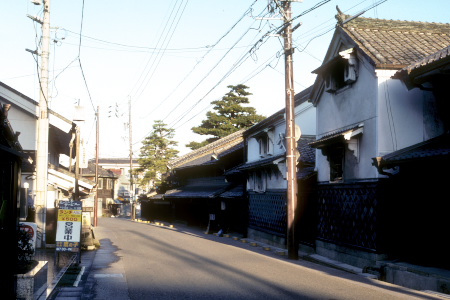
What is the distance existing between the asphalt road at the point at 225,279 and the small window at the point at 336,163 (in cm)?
327

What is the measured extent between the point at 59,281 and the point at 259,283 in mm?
4993

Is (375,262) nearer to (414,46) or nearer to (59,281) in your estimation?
(414,46)

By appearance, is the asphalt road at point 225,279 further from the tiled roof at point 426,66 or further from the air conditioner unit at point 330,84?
the air conditioner unit at point 330,84

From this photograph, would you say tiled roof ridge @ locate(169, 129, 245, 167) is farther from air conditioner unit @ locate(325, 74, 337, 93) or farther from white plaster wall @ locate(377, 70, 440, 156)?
white plaster wall @ locate(377, 70, 440, 156)

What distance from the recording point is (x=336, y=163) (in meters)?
17.1

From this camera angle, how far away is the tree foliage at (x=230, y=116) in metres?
50.8

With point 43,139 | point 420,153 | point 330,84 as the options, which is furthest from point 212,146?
point 420,153

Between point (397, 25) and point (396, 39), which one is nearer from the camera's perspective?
point (396, 39)

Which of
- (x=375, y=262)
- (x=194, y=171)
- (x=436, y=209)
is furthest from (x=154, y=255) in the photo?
(x=194, y=171)

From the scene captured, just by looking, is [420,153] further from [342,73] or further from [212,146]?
[212,146]

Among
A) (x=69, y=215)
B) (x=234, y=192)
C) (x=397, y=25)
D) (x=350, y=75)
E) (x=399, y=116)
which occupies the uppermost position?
(x=397, y=25)

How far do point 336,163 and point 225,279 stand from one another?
22.7ft

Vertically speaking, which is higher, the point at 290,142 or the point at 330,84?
the point at 330,84

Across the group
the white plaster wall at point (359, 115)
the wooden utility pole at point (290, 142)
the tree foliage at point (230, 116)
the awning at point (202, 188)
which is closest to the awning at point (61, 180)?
the awning at point (202, 188)
